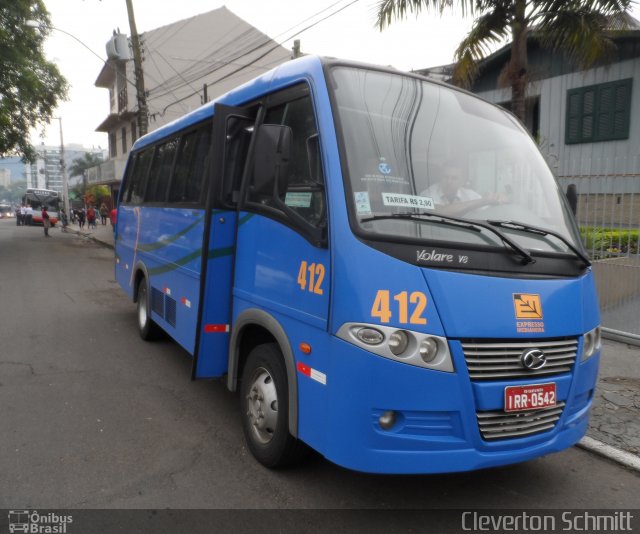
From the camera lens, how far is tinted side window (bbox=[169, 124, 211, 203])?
4.91m

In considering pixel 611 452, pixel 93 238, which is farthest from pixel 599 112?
pixel 93 238

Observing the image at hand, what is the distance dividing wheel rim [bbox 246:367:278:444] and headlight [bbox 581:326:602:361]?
1951 millimetres

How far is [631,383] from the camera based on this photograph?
5.51 m

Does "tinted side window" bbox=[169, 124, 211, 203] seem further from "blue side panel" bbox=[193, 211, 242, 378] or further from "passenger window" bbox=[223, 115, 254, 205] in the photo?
"blue side panel" bbox=[193, 211, 242, 378]

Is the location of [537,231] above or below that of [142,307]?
above

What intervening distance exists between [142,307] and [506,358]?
5.38 meters

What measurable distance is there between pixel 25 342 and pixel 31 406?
2.52 meters

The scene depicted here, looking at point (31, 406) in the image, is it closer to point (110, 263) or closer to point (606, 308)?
point (606, 308)

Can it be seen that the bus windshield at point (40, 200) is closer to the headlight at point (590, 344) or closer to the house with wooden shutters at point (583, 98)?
the house with wooden shutters at point (583, 98)

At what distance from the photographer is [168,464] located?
12.1 feet

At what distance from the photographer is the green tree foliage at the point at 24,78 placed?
61.0 feet

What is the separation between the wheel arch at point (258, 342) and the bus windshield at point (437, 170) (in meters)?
0.96

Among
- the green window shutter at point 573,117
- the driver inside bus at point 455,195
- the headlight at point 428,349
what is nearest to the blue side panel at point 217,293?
the driver inside bus at point 455,195

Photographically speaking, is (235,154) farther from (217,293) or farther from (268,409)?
(268,409)
